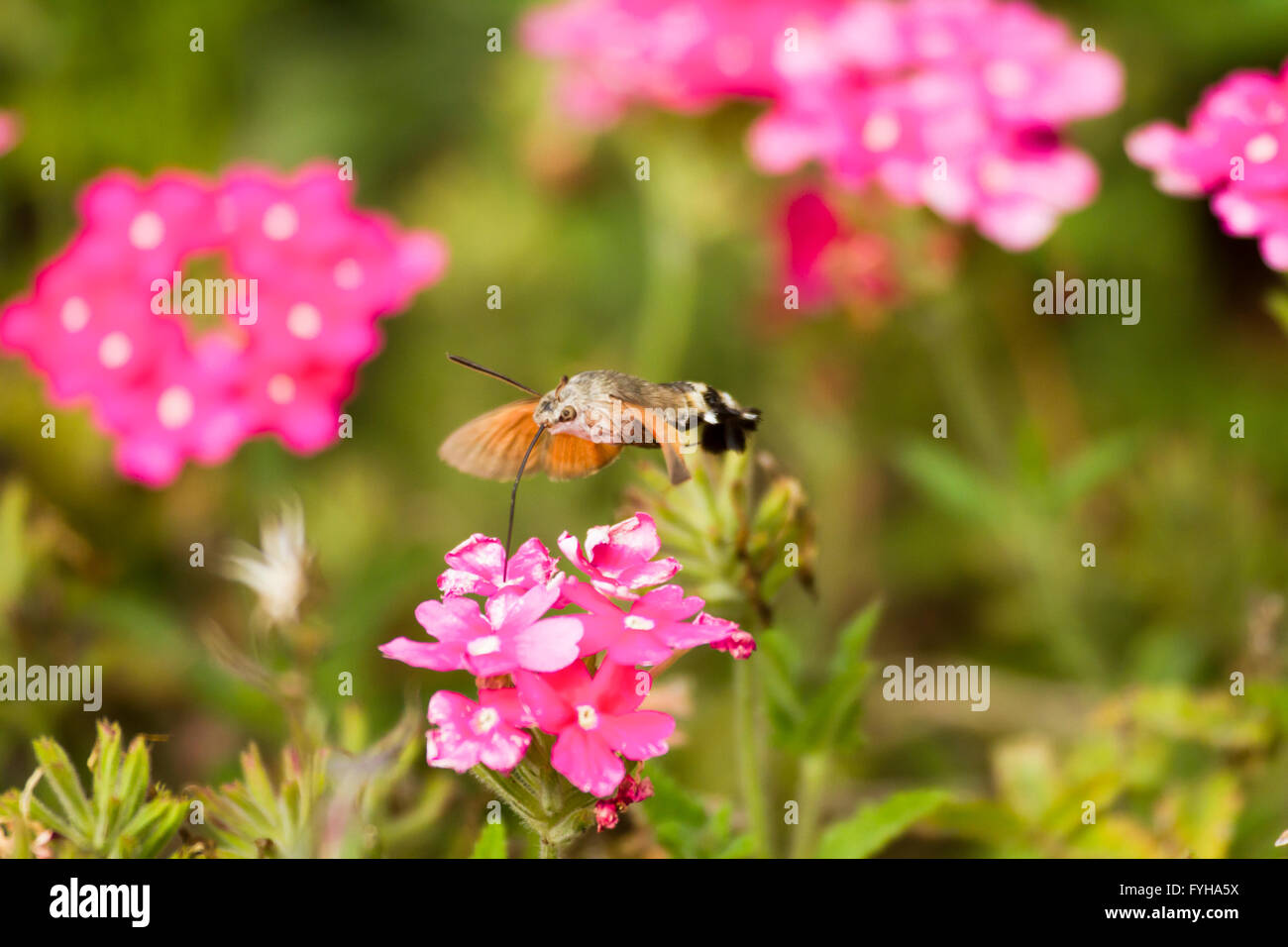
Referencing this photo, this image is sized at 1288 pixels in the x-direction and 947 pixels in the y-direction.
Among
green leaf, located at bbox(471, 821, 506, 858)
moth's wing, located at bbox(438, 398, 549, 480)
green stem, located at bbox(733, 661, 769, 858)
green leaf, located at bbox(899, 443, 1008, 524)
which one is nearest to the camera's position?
green leaf, located at bbox(471, 821, 506, 858)

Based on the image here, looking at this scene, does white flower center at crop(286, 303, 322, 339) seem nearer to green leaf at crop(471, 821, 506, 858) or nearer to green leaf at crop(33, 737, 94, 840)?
green leaf at crop(33, 737, 94, 840)

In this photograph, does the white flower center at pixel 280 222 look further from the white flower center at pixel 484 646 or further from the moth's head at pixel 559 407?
the white flower center at pixel 484 646

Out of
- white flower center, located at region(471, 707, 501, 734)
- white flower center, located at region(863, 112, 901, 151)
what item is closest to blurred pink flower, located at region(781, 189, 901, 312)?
white flower center, located at region(863, 112, 901, 151)

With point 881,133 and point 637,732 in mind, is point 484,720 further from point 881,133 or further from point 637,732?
point 881,133

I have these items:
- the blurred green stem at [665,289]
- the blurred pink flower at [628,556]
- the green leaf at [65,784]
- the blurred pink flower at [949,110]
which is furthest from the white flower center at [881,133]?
the green leaf at [65,784]

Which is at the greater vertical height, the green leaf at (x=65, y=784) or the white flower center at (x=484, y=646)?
the white flower center at (x=484, y=646)
